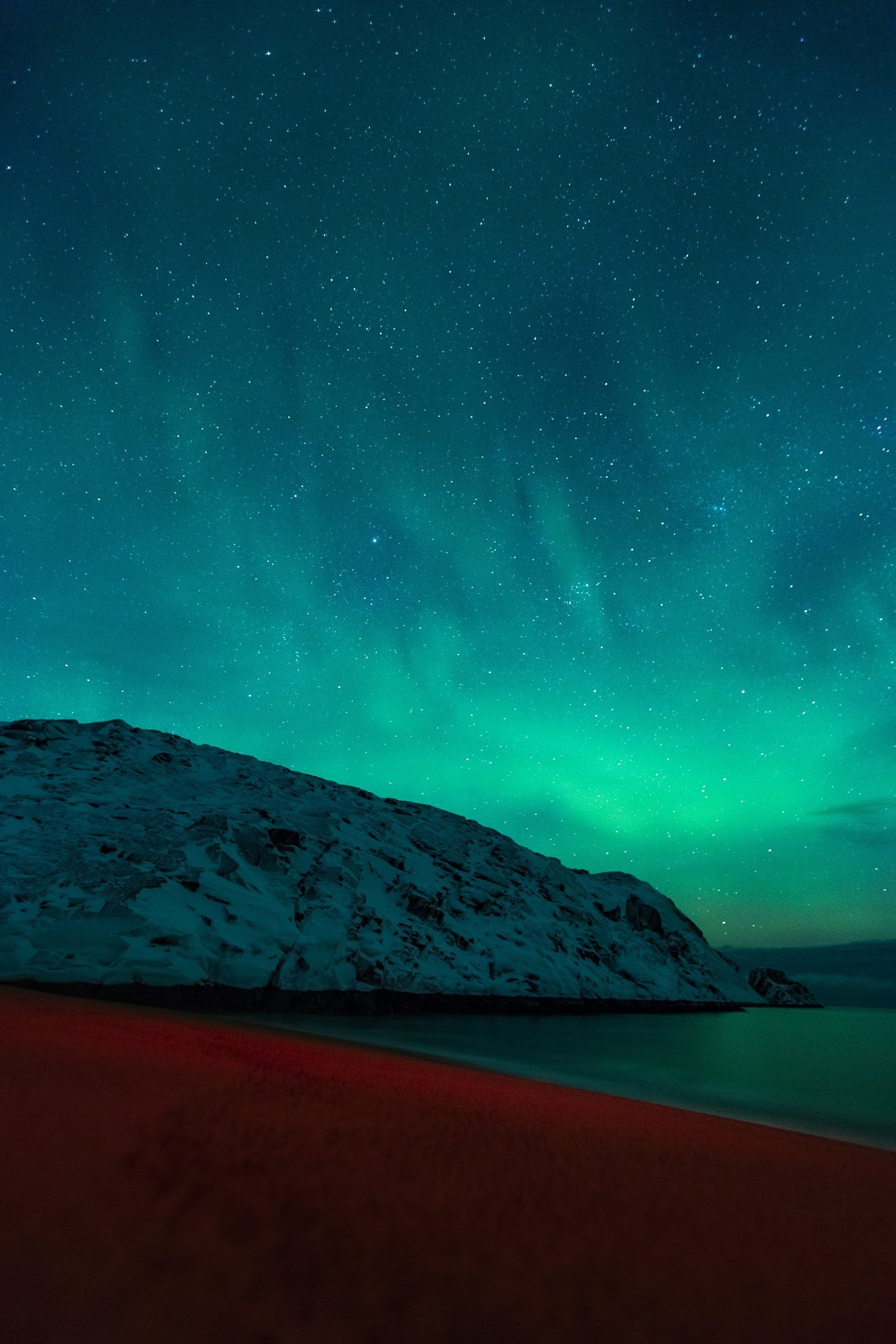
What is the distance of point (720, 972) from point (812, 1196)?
10830 cm

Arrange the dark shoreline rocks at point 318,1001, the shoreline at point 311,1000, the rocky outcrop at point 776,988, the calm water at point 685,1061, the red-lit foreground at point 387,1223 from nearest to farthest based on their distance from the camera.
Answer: the red-lit foreground at point 387,1223 < the calm water at point 685,1061 < the shoreline at point 311,1000 < the dark shoreline rocks at point 318,1001 < the rocky outcrop at point 776,988

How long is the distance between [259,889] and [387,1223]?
1719 inches

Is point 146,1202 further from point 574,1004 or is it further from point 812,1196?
point 574,1004

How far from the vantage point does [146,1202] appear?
166 inches

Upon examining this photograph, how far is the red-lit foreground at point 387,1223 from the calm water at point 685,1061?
9.93m

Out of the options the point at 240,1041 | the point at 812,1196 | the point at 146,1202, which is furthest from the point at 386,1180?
A: the point at 240,1041

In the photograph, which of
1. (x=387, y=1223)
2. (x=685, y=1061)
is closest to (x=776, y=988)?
(x=685, y=1061)

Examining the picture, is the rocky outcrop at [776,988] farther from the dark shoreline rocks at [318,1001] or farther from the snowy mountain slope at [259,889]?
the dark shoreline rocks at [318,1001]

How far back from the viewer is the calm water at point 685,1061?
17141 millimetres

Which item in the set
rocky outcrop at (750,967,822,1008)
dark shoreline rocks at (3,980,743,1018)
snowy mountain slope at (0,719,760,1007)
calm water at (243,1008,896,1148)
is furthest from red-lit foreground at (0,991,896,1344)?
rocky outcrop at (750,967,822,1008)

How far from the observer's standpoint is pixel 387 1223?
448 centimetres

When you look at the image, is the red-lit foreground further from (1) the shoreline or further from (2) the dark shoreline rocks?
(1) the shoreline

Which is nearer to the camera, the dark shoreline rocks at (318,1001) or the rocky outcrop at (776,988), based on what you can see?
the dark shoreline rocks at (318,1001)

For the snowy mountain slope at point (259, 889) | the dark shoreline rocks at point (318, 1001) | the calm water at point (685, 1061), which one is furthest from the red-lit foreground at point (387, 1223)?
the snowy mountain slope at point (259, 889)
